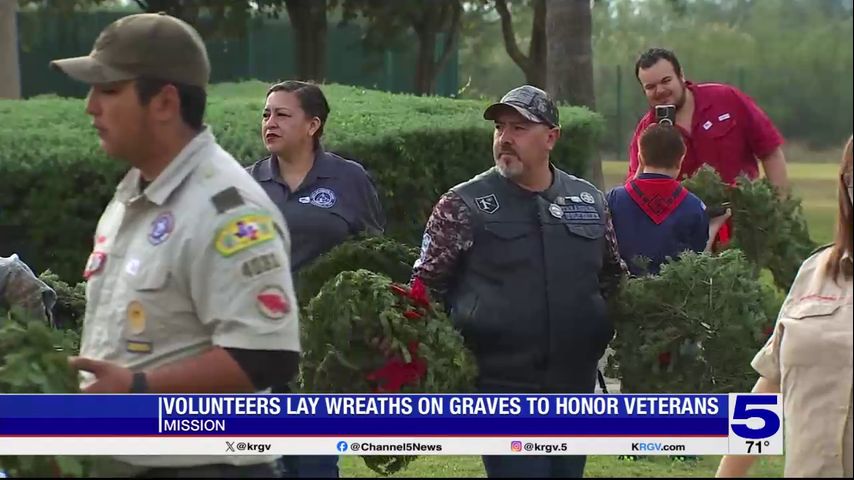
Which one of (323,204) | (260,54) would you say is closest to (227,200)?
(323,204)

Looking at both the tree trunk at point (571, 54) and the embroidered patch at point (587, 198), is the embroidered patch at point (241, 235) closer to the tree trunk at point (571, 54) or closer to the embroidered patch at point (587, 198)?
→ the embroidered patch at point (587, 198)

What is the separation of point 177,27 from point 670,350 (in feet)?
9.48

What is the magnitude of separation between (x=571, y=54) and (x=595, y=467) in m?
8.24

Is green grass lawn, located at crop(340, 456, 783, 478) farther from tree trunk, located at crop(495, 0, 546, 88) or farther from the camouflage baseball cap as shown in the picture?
tree trunk, located at crop(495, 0, 546, 88)

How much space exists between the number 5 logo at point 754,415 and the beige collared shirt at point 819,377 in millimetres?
1160

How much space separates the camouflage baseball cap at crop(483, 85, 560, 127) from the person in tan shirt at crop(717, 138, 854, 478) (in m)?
1.95

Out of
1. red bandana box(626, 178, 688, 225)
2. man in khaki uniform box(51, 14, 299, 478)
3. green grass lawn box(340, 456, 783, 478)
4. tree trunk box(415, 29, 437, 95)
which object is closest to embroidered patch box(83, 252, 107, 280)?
man in khaki uniform box(51, 14, 299, 478)

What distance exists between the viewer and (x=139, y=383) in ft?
11.1

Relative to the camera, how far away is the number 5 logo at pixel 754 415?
5.04 m

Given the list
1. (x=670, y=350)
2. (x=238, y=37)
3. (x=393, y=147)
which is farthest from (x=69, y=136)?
(x=238, y=37)

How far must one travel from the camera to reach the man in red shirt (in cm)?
787

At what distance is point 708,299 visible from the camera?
234 inches

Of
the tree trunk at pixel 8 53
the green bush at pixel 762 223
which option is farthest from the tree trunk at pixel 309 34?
the green bush at pixel 762 223

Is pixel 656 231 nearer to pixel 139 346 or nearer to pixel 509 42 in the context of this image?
pixel 139 346
